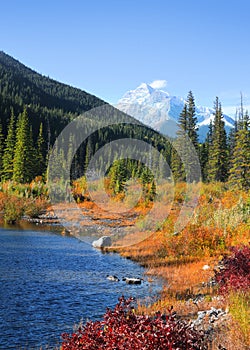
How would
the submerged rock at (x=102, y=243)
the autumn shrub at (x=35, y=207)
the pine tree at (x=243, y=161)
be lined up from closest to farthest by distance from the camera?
the submerged rock at (x=102, y=243), the autumn shrub at (x=35, y=207), the pine tree at (x=243, y=161)

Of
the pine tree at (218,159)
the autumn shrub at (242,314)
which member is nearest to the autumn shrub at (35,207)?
the pine tree at (218,159)

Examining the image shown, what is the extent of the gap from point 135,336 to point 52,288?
10.4 metres

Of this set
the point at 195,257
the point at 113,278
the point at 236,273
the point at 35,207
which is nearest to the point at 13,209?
the point at 35,207

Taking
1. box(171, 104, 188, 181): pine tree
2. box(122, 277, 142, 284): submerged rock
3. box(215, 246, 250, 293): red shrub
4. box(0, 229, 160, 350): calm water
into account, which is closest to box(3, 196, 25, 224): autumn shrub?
box(0, 229, 160, 350): calm water

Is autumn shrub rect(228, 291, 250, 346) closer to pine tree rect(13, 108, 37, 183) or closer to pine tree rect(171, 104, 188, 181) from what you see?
pine tree rect(171, 104, 188, 181)

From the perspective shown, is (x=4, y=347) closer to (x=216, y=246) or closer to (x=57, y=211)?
(x=216, y=246)

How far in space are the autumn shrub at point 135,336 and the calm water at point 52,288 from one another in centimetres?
404

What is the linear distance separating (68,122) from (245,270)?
15114 cm

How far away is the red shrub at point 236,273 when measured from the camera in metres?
12.2

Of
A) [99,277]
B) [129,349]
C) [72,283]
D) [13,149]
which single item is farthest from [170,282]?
[13,149]

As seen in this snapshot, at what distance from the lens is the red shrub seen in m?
12.2

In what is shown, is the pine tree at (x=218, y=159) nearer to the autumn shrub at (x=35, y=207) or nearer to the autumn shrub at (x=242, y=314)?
the autumn shrub at (x=35, y=207)

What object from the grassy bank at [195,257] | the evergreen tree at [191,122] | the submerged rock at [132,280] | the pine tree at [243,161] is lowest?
the submerged rock at [132,280]

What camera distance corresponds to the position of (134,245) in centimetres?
2739
